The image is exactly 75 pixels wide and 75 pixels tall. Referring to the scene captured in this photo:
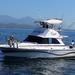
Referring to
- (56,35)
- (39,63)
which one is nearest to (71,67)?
(39,63)

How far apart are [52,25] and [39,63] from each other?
18.1ft

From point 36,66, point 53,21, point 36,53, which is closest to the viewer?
point 36,66

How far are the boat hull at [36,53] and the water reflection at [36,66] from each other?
0.47 meters

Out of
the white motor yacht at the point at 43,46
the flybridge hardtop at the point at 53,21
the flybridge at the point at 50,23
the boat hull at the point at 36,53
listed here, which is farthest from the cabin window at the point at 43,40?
the flybridge hardtop at the point at 53,21

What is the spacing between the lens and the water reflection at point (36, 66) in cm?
3111

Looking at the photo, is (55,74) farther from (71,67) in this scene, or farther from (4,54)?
(4,54)

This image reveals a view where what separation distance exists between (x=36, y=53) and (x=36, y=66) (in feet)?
10.9

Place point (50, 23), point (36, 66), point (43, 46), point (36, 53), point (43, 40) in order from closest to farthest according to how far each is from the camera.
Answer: point (36, 66) < point (36, 53) < point (43, 46) < point (43, 40) < point (50, 23)

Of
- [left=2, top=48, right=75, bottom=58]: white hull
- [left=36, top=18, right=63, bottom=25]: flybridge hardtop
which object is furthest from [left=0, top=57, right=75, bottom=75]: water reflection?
[left=36, top=18, right=63, bottom=25]: flybridge hardtop

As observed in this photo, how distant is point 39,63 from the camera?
35.8 metres

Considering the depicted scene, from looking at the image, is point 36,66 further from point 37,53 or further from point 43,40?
point 43,40

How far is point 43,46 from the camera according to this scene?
3791cm

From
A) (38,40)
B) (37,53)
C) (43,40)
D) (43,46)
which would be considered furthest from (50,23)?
(37,53)

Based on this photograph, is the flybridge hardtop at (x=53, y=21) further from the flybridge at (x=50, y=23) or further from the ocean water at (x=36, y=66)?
the ocean water at (x=36, y=66)
